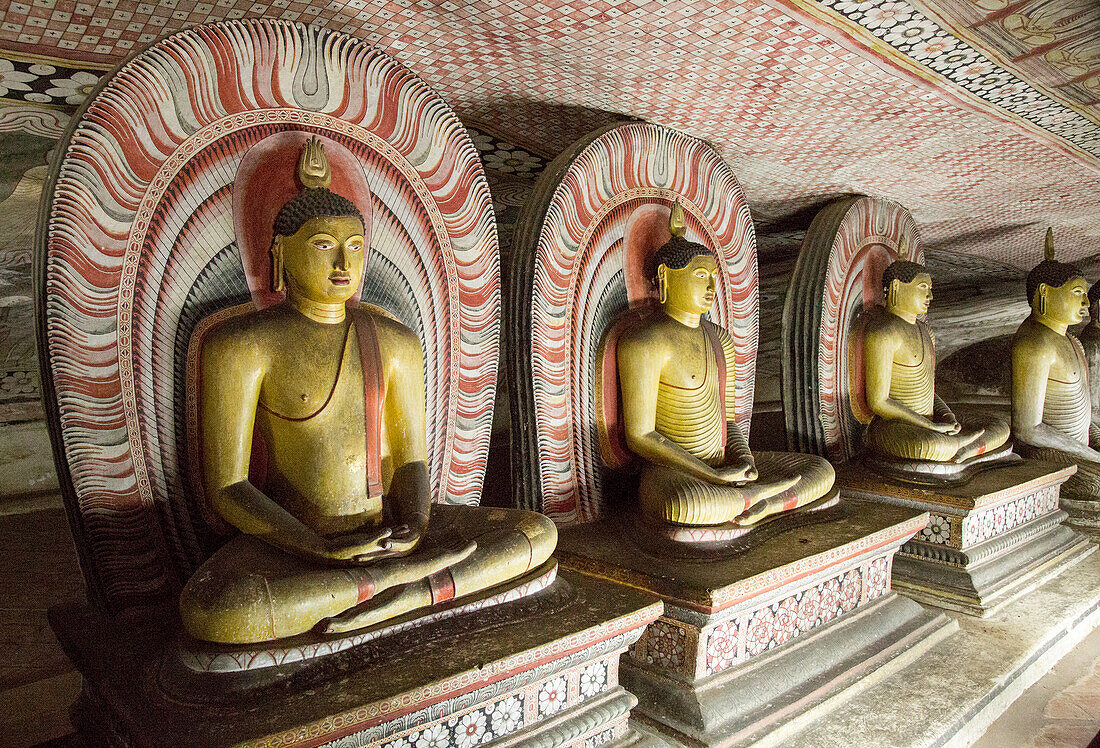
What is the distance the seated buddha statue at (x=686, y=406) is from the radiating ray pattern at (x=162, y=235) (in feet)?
3.77

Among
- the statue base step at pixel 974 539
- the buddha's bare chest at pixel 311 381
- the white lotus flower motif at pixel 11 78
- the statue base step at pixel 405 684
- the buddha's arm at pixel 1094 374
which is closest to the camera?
the statue base step at pixel 405 684

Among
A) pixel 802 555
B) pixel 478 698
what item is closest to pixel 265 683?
pixel 478 698

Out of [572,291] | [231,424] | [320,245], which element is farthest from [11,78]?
Result: [572,291]

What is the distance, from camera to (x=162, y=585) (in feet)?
8.01

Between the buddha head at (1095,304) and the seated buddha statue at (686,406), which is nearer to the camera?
the seated buddha statue at (686,406)

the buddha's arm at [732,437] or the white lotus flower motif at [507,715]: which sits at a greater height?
the buddha's arm at [732,437]

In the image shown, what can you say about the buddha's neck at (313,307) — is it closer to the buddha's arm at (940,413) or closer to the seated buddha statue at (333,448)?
the seated buddha statue at (333,448)

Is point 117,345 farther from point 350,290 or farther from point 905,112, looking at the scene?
point 905,112

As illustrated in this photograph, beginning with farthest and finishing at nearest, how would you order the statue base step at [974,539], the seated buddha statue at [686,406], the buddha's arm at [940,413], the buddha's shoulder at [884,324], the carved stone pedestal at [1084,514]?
the carved stone pedestal at [1084,514], the buddha's arm at [940,413], the buddha's shoulder at [884,324], the statue base step at [974,539], the seated buddha statue at [686,406]

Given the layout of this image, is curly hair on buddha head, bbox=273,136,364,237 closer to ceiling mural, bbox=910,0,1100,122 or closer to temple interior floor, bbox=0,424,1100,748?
temple interior floor, bbox=0,424,1100,748

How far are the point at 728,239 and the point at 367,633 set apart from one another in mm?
3021

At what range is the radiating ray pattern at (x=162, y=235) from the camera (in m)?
2.26

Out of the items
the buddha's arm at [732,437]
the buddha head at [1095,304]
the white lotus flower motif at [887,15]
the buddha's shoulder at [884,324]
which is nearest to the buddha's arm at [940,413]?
the buddha's shoulder at [884,324]

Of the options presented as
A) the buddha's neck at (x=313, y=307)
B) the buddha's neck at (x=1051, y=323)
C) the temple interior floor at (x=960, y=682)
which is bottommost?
the temple interior floor at (x=960, y=682)
